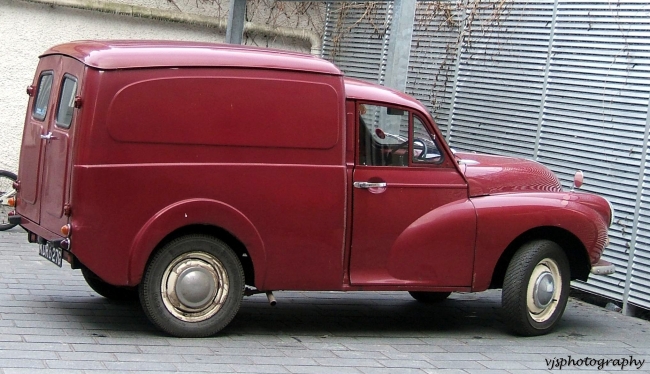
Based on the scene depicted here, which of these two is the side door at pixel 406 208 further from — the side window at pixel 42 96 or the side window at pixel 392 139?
the side window at pixel 42 96

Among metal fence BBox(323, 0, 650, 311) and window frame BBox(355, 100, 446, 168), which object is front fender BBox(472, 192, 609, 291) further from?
metal fence BBox(323, 0, 650, 311)

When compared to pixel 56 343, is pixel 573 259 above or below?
above

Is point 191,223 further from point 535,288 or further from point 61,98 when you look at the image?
point 535,288

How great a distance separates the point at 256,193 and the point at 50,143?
1505 millimetres

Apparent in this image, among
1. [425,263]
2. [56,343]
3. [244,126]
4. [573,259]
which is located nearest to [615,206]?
[573,259]

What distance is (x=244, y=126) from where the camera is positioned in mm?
7477

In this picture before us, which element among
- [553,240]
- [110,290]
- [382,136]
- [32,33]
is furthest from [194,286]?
[32,33]

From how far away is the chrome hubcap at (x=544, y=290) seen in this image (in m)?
8.32

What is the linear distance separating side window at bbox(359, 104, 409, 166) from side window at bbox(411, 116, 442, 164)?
7 centimetres

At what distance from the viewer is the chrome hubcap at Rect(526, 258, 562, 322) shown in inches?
328

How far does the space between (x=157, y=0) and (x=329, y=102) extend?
7.00 meters

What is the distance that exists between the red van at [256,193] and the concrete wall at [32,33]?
17.1 ft

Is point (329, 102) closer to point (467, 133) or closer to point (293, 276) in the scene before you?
point (293, 276)

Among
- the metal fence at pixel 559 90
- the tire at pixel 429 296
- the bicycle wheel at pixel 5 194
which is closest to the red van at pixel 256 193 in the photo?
the tire at pixel 429 296
